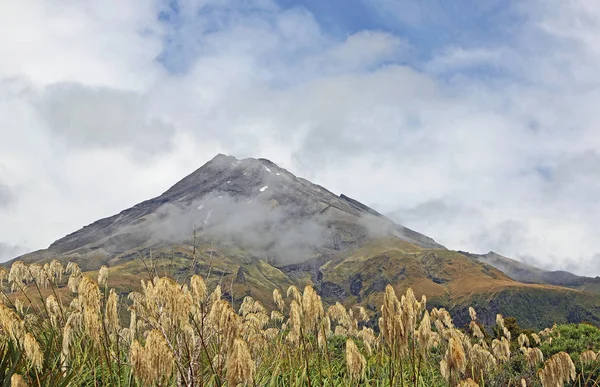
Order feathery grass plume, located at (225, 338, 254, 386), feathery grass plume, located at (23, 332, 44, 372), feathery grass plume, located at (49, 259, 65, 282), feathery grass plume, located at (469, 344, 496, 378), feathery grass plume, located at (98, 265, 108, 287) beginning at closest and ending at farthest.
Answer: feathery grass plume, located at (225, 338, 254, 386) → feathery grass plume, located at (23, 332, 44, 372) → feathery grass plume, located at (98, 265, 108, 287) → feathery grass plume, located at (49, 259, 65, 282) → feathery grass plume, located at (469, 344, 496, 378)

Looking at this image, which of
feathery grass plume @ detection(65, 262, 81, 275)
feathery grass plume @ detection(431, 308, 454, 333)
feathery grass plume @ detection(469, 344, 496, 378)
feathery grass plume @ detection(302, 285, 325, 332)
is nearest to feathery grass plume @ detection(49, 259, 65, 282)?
feathery grass plume @ detection(65, 262, 81, 275)

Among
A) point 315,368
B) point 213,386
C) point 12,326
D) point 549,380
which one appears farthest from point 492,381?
point 12,326

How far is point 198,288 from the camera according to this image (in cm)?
540

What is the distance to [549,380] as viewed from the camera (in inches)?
247

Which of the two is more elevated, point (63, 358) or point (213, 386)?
point (63, 358)

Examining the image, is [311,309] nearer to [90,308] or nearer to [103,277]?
[90,308]

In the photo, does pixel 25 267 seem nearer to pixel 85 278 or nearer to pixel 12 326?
pixel 12 326

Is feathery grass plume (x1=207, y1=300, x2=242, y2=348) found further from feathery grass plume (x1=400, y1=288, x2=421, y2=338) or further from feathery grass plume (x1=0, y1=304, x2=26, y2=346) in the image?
feathery grass plume (x1=0, y1=304, x2=26, y2=346)

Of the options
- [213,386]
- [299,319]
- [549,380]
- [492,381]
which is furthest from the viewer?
[492,381]

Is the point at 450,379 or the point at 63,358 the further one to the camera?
the point at 63,358

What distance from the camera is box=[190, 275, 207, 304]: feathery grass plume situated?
5340 millimetres

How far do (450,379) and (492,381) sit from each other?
30.3 feet

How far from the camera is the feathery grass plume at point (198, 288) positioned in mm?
5340

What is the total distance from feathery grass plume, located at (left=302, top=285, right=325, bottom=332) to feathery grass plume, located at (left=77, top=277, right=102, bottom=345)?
88.0 inches
